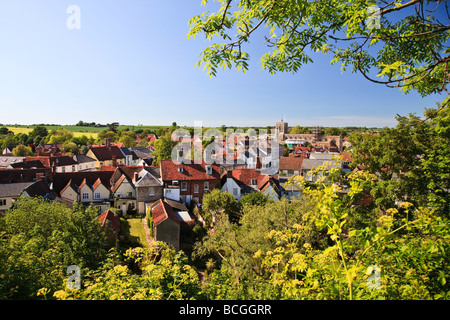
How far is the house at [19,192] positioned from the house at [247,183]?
18.1 m

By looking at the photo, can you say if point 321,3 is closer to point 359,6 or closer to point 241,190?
point 359,6

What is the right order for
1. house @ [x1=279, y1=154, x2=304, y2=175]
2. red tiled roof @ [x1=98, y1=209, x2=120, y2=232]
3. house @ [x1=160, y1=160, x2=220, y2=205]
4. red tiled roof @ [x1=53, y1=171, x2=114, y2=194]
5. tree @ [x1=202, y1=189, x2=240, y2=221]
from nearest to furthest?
red tiled roof @ [x1=98, y1=209, x2=120, y2=232], tree @ [x1=202, y1=189, x2=240, y2=221], house @ [x1=160, y1=160, x2=220, y2=205], red tiled roof @ [x1=53, y1=171, x2=114, y2=194], house @ [x1=279, y1=154, x2=304, y2=175]

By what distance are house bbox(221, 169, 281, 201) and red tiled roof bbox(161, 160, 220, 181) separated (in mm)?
1491

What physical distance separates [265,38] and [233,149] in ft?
148

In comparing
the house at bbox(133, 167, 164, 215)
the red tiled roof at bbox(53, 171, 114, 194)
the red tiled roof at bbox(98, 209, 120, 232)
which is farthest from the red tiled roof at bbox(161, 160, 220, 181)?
the red tiled roof at bbox(98, 209, 120, 232)

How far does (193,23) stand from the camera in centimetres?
322

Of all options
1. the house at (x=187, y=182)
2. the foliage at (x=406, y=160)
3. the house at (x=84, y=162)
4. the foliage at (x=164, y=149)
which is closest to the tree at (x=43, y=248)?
the house at (x=187, y=182)

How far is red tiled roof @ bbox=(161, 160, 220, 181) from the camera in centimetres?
2883

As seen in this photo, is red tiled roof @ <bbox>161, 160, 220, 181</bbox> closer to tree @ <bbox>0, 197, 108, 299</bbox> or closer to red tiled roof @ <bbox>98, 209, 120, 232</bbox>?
red tiled roof @ <bbox>98, 209, 120, 232</bbox>

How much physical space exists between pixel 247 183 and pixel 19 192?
23.5 meters

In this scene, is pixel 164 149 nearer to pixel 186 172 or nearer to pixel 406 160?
pixel 186 172

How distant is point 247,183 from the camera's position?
30.0 m

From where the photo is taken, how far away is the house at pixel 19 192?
983 inches
